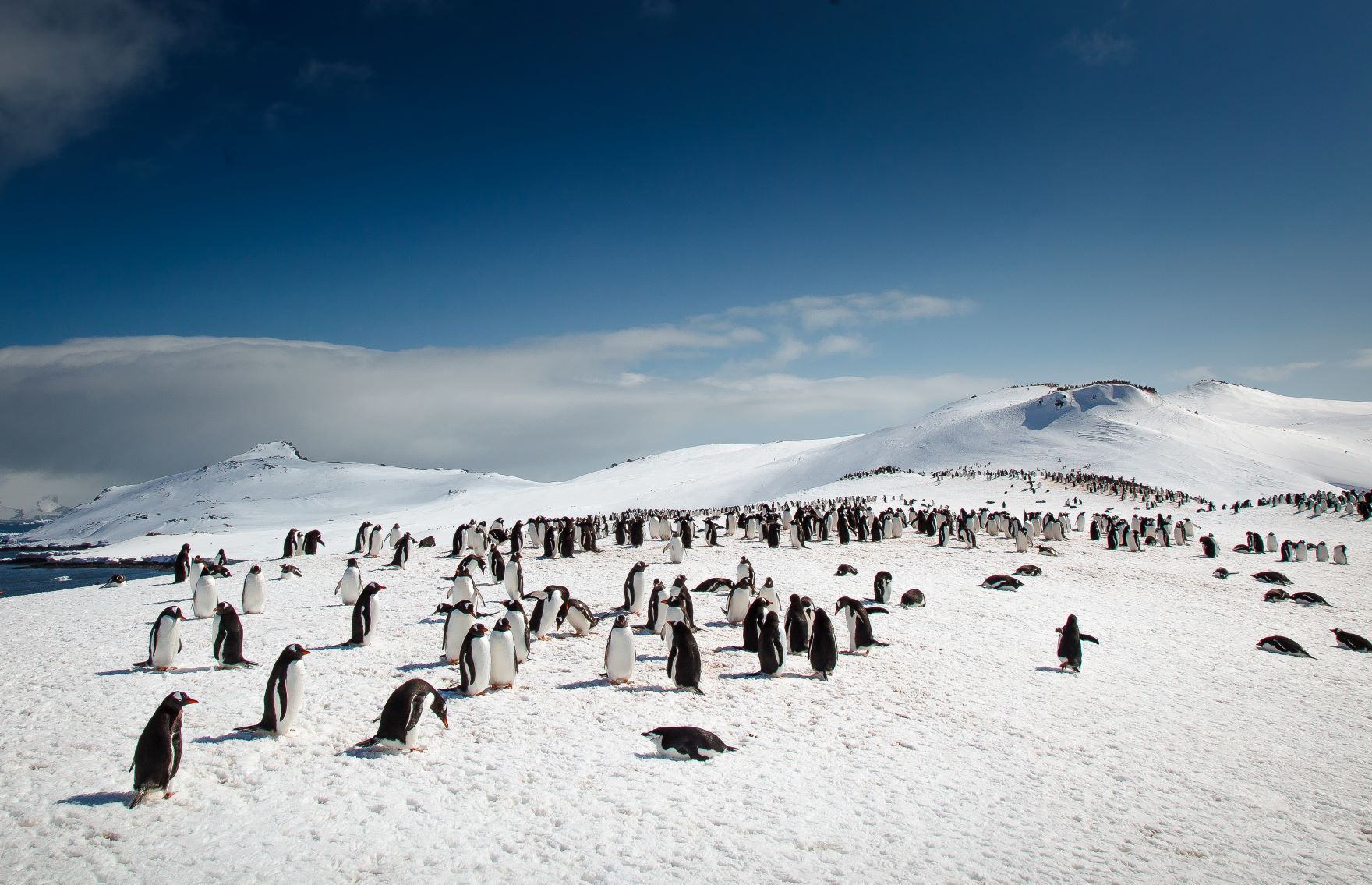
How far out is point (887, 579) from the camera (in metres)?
13.2

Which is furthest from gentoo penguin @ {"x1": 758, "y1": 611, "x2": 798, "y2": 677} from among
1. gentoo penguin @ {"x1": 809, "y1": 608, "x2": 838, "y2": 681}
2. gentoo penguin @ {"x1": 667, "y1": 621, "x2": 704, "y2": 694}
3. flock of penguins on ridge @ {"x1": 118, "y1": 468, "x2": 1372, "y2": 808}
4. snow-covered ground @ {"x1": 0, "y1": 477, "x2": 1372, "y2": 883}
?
gentoo penguin @ {"x1": 667, "y1": 621, "x2": 704, "y2": 694}

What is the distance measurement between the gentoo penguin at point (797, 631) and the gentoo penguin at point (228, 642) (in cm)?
653

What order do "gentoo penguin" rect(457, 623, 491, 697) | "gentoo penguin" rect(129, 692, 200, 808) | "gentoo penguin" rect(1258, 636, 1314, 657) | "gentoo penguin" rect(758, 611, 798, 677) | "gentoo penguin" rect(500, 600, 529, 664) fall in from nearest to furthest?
"gentoo penguin" rect(129, 692, 200, 808) < "gentoo penguin" rect(457, 623, 491, 697) < "gentoo penguin" rect(500, 600, 529, 664) < "gentoo penguin" rect(758, 611, 798, 677) < "gentoo penguin" rect(1258, 636, 1314, 657)

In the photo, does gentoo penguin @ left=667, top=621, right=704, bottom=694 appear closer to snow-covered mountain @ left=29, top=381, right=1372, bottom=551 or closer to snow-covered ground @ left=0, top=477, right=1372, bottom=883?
snow-covered ground @ left=0, top=477, right=1372, bottom=883

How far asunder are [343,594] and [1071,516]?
32333mm

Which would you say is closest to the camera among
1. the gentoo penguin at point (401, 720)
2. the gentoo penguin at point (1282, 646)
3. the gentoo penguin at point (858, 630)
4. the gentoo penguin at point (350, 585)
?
the gentoo penguin at point (401, 720)

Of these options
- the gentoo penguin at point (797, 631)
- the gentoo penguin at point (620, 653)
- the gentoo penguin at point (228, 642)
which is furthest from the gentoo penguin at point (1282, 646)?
the gentoo penguin at point (228, 642)

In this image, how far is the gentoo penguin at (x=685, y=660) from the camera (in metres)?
7.82

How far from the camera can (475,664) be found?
24.5 feet

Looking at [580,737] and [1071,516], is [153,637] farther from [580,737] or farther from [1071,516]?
[1071,516]

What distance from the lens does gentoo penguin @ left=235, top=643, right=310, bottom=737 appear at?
6.16 m

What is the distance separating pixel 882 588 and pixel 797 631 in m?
4.32

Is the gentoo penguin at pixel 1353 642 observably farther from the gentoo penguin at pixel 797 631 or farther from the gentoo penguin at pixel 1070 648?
the gentoo penguin at pixel 797 631

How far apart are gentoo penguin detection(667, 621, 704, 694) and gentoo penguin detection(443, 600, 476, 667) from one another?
8.23ft
